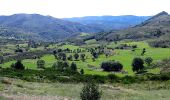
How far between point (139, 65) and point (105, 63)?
73.7 feet

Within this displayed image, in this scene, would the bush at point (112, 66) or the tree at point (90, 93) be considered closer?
the tree at point (90, 93)

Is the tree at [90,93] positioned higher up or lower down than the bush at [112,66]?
higher up

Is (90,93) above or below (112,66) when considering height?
above

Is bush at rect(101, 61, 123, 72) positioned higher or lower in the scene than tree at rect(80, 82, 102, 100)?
lower

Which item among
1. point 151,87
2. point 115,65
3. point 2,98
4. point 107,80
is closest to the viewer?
point 2,98

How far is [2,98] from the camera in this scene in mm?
29984

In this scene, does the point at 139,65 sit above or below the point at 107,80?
below

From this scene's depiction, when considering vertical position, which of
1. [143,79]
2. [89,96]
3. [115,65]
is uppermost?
[89,96]

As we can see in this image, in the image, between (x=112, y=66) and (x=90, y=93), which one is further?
(x=112, y=66)

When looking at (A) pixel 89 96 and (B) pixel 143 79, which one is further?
(B) pixel 143 79

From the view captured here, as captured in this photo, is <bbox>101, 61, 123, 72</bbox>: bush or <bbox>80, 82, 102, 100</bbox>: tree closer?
<bbox>80, 82, 102, 100</bbox>: tree

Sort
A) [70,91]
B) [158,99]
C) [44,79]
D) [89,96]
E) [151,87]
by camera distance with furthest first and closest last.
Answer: [44,79] → [151,87] → [70,91] → [158,99] → [89,96]

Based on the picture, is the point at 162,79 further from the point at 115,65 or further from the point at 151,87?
the point at 115,65

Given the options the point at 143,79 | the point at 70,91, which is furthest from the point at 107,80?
the point at 70,91
